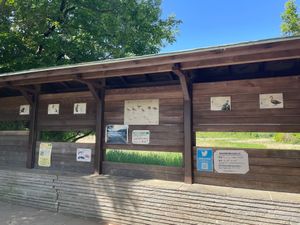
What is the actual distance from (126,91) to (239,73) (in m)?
2.06

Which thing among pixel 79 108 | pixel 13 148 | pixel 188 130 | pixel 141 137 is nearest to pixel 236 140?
pixel 188 130

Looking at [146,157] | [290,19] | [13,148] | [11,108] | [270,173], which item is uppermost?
[290,19]

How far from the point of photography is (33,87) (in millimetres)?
5457

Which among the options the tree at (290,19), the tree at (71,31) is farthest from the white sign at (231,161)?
the tree at (290,19)

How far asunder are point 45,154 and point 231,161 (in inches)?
155

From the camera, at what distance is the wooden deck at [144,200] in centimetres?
308

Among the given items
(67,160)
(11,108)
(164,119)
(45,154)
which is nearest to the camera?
(164,119)

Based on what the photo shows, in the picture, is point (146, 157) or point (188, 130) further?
point (146, 157)

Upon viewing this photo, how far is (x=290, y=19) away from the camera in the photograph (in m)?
12.2

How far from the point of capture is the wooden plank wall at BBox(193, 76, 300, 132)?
132 inches

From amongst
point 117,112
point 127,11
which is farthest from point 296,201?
point 127,11

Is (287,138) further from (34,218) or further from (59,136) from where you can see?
(59,136)

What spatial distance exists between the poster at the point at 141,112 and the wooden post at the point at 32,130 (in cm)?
235

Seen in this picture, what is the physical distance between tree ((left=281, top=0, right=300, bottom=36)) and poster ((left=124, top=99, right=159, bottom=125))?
11131 mm
